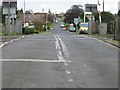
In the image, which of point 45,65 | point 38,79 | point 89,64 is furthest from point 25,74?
point 89,64

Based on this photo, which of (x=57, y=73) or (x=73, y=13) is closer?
(x=57, y=73)

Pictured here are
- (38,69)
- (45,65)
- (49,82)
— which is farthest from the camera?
(45,65)

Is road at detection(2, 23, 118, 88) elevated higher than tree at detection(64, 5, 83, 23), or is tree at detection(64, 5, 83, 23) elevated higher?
tree at detection(64, 5, 83, 23)

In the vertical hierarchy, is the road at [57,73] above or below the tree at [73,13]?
below

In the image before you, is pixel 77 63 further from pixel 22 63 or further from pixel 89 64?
pixel 22 63

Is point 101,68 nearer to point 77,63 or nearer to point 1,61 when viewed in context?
point 77,63

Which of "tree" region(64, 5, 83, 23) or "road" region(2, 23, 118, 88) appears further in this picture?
"tree" region(64, 5, 83, 23)

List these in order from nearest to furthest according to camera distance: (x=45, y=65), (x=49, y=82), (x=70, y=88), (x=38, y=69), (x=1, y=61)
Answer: (x=70, y=88), (x=49, y=82), (x=38, y=69), (x=45, y=65), (x=1, y=61)

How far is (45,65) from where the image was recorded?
51.6ft

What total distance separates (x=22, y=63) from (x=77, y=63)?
220cm

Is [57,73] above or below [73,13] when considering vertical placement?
below

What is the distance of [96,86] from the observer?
1094cm

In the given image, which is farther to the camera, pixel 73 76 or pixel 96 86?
pixel 73 76

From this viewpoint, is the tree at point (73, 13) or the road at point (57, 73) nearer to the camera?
the road at point (57, 73)
